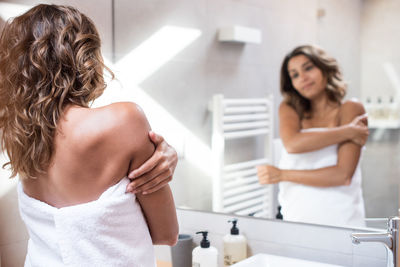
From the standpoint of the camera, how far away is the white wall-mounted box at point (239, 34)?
5.43 ft

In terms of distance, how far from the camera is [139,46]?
6.29 ft

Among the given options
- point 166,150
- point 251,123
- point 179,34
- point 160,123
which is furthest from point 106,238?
point 179,34

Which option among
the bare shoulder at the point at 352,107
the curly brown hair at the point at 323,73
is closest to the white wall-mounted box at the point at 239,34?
the curly brown hair at the point at 323,73

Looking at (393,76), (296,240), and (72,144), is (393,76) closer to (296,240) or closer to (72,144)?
(296,240)

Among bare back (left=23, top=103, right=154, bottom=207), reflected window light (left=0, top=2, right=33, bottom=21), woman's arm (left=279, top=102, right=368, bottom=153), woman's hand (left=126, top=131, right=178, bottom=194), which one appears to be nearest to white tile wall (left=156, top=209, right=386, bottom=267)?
woman's arm (left=279, top=102, right=368, bottom=153)

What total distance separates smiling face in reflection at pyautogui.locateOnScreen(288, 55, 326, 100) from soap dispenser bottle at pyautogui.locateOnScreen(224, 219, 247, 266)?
0.51 m

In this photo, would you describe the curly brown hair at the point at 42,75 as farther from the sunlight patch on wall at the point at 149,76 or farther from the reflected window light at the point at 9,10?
the sunlight patch on wall at the point at 149,76

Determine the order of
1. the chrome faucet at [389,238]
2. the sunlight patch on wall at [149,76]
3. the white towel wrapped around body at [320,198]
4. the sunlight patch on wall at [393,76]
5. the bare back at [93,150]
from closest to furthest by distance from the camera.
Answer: the bare back at [93,150] < the chrome faucet at [389,238] < the sunlight patch on wall at [393,76] < the white towel wrapped around body at [320,198] < the sunlight patch on wall at [149,76]

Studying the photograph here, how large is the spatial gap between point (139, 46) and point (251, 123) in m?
0.61

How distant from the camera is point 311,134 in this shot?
5.02 feet

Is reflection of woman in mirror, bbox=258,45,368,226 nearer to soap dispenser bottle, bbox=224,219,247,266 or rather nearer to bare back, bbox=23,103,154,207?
soap dispenser bottle, bbox=224,219,247,266

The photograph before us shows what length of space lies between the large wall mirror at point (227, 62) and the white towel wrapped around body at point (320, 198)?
0.14ft

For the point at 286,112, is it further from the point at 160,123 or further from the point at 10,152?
the point at 10,152

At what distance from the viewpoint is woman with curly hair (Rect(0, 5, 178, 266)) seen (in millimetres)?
1066
